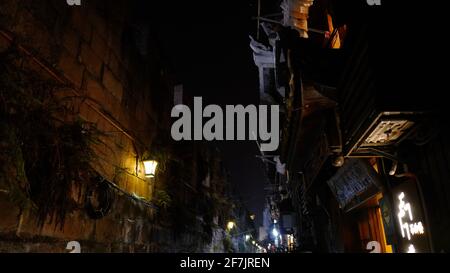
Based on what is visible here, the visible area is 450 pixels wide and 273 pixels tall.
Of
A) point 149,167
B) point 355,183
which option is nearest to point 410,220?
point 355,183

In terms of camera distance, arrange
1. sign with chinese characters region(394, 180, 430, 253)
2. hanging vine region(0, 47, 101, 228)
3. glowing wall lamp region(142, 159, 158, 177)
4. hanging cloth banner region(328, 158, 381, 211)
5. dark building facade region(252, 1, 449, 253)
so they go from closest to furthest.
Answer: hanging vine region(0, 47, 101, 228)
dark building facade region(252, 1, 449, 253)
sign with chinese characters region(394, 180, 430, 253)
hanging cloth banner region(328, 158, 381, 211)
glowing wall lamp region(142, 159, 158, 177)

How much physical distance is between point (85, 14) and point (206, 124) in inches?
298

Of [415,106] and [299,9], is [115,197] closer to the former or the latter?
[415,106]

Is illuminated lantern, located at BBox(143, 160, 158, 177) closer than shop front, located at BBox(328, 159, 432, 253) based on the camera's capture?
No

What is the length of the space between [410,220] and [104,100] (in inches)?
360

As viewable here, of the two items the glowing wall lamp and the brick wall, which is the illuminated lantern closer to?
the glowing wall lamp

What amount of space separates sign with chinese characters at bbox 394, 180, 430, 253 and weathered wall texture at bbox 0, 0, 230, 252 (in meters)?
7.88

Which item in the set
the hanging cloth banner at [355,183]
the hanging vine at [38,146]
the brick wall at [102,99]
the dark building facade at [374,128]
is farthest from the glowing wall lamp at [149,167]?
the hanging cloth banner at [355,183]

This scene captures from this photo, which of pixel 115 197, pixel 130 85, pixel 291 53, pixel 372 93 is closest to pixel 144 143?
pixel 130 85

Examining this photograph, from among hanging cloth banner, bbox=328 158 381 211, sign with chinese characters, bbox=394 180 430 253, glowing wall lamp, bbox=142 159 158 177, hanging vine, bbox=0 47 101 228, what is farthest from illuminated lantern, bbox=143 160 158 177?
sign with chinese characters, bbox=394 180 430 253

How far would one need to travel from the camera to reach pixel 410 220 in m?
6.73

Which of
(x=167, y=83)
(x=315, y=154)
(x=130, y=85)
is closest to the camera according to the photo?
(x=130, y=85)

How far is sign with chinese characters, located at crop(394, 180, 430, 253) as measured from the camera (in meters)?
6.29

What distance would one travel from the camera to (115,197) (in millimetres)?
9836
